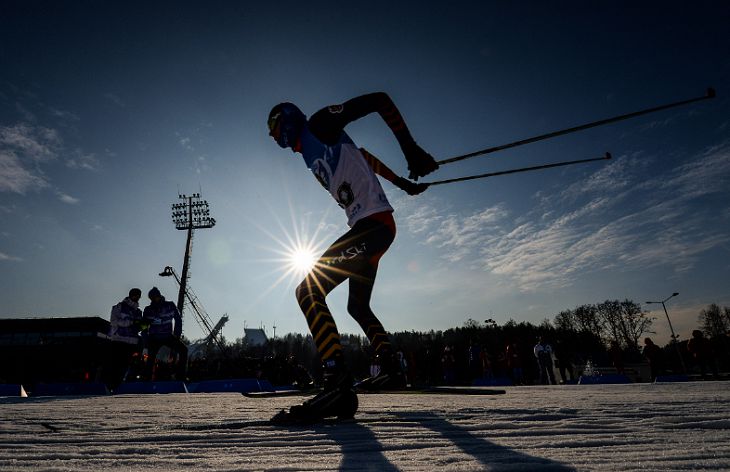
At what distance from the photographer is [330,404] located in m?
2.21

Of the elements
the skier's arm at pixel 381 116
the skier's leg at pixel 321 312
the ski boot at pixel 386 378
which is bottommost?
the ski boot at pixel 386 378

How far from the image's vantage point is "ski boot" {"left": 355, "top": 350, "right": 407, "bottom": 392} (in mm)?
3006

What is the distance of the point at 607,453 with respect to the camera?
109cm

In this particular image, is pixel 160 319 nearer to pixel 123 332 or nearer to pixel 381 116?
pixel 123 332

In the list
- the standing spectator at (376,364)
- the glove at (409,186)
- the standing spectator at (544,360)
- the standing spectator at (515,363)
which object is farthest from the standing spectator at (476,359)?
the glove at (409,186)

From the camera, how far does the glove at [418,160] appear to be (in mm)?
3307

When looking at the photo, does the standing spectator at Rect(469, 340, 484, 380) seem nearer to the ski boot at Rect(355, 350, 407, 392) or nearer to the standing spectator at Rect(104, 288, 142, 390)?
the standing spectator at Rect(104, 288, 142, 390)

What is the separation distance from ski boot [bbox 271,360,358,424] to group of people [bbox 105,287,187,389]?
8.63m

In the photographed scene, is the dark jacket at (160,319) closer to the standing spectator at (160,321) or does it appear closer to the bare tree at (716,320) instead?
the standing spectator at (160,321)

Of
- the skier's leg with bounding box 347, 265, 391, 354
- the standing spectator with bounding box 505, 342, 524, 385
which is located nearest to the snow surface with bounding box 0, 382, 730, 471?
the skier's leg with bounding box 347, 265, 391, 354

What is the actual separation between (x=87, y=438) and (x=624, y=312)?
75.4 m

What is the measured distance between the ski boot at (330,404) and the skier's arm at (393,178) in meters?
1.82

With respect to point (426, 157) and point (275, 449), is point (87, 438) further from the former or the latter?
point (426, 157)

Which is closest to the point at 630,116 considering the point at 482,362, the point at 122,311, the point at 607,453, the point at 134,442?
the point at 607,453
